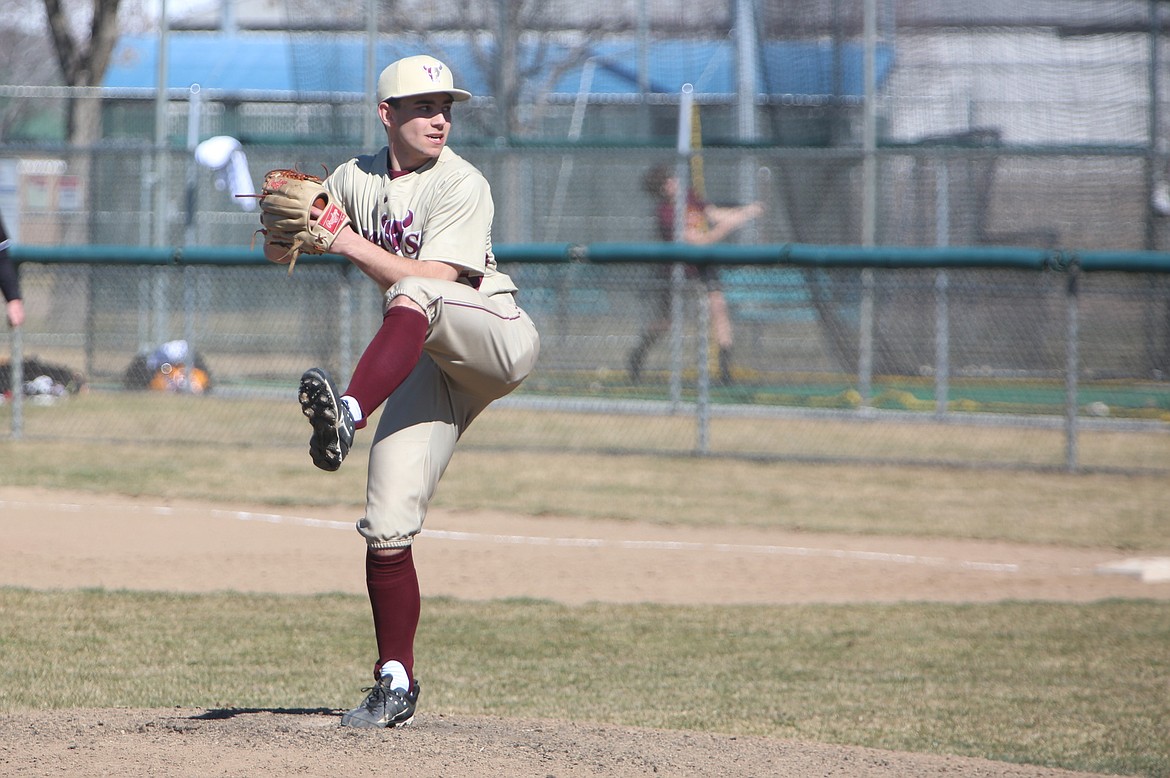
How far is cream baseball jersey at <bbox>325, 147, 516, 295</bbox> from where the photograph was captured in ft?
13.2

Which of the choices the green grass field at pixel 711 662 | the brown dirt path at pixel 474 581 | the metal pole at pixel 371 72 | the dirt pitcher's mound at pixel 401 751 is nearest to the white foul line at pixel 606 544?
the brown dirt path at pixel 474 581

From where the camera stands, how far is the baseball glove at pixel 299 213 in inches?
151

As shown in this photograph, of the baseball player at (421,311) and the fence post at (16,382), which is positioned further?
the fence post at (16,382)

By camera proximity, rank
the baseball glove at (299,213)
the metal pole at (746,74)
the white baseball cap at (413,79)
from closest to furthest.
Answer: the baseball glove at (299,213)
the white baseball cap at (413,79)
the metal pole at (746,74)

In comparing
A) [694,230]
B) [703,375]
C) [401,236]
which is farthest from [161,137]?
[401,236]

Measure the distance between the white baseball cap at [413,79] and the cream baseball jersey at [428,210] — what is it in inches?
9.8

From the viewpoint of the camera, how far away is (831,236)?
552 inches

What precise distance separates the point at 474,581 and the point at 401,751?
3558 millimetres

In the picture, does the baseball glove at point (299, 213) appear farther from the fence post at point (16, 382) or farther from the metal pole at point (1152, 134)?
the metal pole at point (1152, 134)

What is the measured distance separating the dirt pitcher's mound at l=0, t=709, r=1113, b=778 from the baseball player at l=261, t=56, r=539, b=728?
0.81ft

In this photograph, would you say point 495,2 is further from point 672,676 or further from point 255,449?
point 672,676

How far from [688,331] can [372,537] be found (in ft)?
31.7

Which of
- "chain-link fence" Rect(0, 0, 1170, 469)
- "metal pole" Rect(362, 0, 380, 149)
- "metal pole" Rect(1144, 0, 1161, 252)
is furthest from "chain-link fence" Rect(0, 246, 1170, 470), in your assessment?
"metal pole" Rect(362, 0, 380, 149)

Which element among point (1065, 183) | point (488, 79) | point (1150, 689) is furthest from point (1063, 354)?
point (1150, 689)
